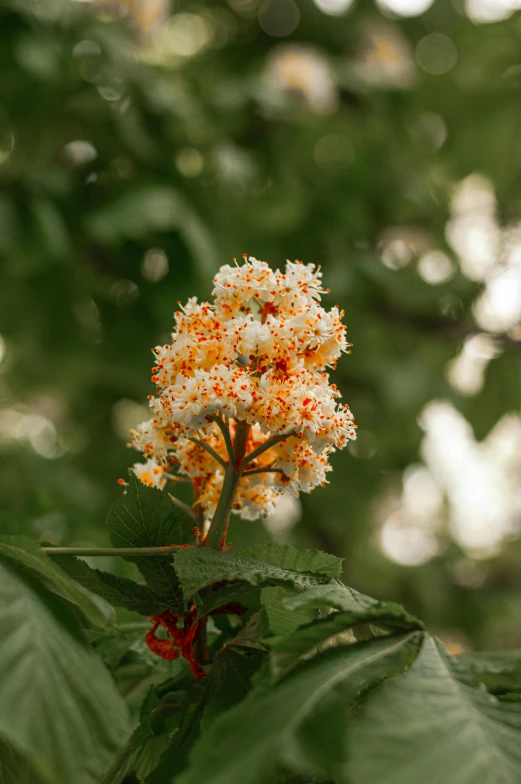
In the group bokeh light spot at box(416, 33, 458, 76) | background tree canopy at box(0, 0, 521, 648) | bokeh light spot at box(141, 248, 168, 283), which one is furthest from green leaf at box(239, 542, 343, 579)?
bokeh light spot at box(416, 33, 458, 76)

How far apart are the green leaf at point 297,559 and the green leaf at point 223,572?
0.02 meters

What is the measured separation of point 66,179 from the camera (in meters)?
2.01

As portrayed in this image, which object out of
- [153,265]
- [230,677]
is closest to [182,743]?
[230,677]

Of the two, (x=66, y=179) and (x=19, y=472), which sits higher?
(x=66, y=179)

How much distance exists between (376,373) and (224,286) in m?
1.83

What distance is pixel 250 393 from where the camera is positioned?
1.73 feet

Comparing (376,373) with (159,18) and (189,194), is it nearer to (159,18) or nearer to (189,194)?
(189,194)

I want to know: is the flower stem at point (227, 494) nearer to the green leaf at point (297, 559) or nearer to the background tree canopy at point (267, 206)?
the green leaf at point (297, 559)

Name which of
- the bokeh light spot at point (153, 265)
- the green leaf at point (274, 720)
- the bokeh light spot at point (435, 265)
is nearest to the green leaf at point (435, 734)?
the green leaf at point (274, 720)

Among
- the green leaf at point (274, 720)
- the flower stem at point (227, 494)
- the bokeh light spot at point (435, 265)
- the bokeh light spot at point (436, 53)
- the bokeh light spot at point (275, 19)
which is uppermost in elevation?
the bokeh light spot at point (436, 53)

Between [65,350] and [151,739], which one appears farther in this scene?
[65,350]

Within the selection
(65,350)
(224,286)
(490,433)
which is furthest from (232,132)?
(224,286)

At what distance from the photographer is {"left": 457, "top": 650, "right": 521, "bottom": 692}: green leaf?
516 mm

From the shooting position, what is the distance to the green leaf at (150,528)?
511mm
